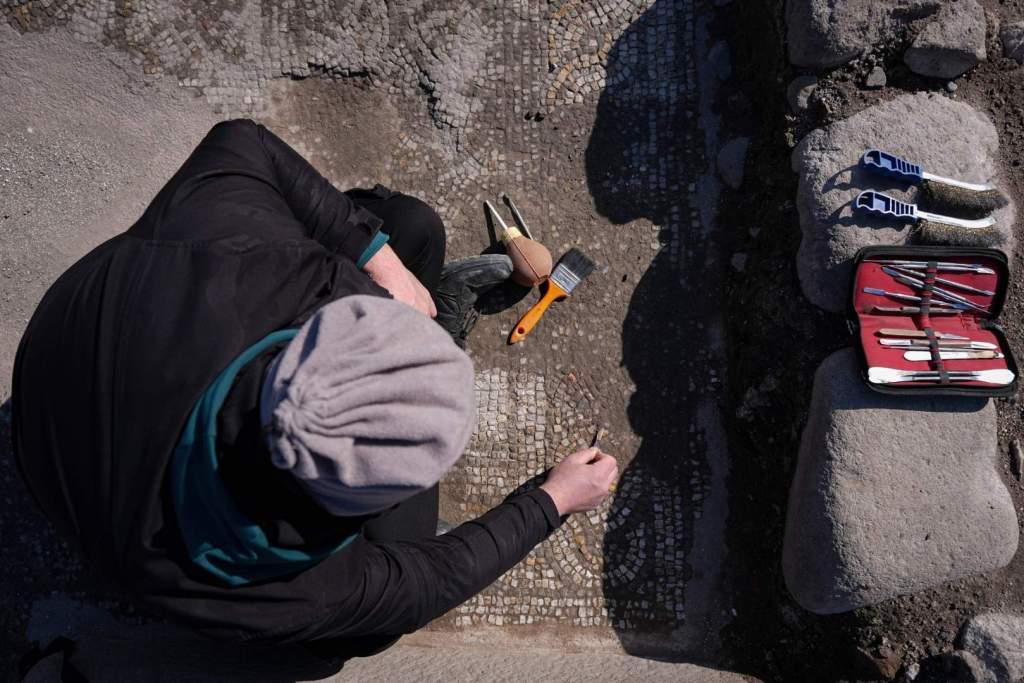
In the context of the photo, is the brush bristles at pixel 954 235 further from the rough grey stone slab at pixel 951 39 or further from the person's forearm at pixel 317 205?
the person's forearm at pixel 317 205

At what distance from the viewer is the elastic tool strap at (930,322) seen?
2514 mm

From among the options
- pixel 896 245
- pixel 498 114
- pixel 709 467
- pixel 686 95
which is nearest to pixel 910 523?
pixel 709 467

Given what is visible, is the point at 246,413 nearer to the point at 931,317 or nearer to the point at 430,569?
the point at 430,569

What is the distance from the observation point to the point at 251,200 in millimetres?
1849

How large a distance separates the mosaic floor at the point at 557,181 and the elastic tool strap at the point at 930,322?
803 millimetres

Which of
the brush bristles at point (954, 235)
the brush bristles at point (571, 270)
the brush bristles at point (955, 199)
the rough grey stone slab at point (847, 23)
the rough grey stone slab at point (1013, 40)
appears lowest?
the brush bristles at point (571, 270)

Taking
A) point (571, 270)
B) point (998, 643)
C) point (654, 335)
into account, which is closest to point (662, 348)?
point (654, 335)

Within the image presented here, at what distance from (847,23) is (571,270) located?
1470 mm

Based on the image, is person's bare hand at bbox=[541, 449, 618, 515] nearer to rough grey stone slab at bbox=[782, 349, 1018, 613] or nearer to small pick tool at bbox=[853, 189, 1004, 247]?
rough grey stone slab at bbox=[782, 349, 1018, 613]

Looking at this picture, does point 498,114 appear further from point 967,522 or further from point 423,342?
point 967,522

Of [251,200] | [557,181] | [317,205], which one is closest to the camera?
[251,200]

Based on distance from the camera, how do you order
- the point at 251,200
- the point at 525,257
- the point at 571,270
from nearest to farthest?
1. the point at 251,200
2. the point at 525,257
3. the point at 571,270

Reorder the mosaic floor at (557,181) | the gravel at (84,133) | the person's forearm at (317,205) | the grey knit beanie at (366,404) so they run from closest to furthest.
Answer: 1. the grey knit beanie at (366,404)
2. the person's forearm at (317,205)
3. the mosaic floor at (557,181)
4. the gravel at (84,133)

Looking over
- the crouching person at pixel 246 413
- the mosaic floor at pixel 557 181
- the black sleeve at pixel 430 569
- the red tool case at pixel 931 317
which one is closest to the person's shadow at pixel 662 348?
the mosaic floor at pixel 557 181
